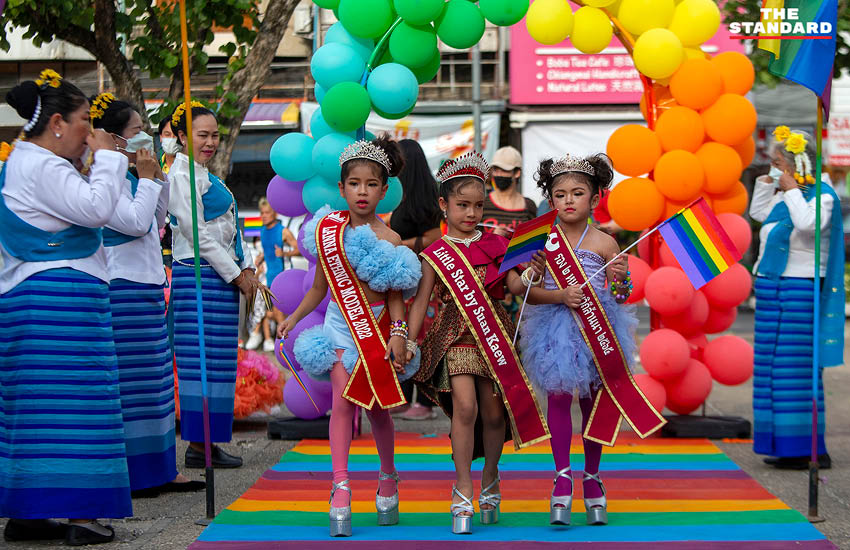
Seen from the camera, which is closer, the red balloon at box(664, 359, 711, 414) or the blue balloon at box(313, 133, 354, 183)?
the blue balloon at box(313, 133, 354, 183)

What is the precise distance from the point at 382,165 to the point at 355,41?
1770mm

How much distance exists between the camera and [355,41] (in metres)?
6.19

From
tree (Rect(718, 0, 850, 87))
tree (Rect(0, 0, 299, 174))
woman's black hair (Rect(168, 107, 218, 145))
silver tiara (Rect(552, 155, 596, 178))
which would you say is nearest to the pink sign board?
tree (Rect(718, 0, 850, 87))

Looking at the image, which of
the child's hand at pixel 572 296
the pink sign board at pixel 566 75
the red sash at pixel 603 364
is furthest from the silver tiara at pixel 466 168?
the pink sign board at pixel 566 75

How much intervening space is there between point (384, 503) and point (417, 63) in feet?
8.57

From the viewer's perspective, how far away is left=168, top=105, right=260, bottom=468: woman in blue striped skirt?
5.70 m

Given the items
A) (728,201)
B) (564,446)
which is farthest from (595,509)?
(728,201)

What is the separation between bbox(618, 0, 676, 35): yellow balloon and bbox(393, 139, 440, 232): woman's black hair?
145 centimetres

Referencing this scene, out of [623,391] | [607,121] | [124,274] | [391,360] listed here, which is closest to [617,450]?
[623,391]

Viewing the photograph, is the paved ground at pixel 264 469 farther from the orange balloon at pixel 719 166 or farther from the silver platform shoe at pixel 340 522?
the orange balloon at pixel 719 166

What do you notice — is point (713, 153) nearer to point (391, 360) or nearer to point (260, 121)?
point (391, 360)

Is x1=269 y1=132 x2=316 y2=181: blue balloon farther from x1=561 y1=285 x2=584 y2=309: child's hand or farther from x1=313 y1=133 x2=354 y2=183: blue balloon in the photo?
x1=561 y1=285 x2=584 y2=309: child's hand

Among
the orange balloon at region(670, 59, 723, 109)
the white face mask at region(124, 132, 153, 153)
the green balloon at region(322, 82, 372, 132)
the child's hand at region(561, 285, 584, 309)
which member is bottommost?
the child's hand at region(561, 285, 584, 309)

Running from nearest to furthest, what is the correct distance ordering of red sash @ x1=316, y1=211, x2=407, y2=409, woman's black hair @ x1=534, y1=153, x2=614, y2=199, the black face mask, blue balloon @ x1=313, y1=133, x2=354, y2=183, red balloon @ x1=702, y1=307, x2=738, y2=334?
red sash @ x1=316, y1=211, x2=407, y2=409 < woman's black hair @ x1=534, y1=153, x2=614, y2=199 < blue balloon @ x1=313, y1=133, x2=354, y2=183 < red balloon @ x1=702, y1=307, x2=738, y2=334 < the black face mask
